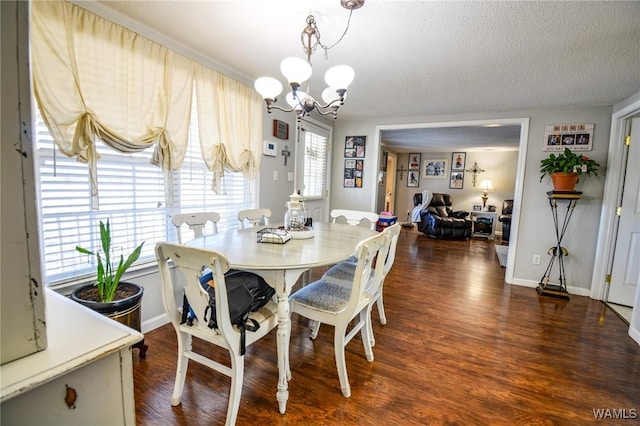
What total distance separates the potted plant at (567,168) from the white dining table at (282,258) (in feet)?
8.72

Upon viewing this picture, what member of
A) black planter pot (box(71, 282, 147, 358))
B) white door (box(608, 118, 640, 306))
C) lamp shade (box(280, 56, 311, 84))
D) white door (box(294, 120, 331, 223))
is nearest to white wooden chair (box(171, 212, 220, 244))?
black planter pot (box(71, 282, 147, 358))

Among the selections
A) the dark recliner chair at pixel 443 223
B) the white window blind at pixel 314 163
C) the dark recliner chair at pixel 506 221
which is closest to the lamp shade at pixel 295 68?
the white window blind at pixel 314 163

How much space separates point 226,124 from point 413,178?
7003 mm

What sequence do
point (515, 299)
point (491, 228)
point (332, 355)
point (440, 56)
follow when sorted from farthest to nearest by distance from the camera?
point (491, 228), point (515, 299), point (440, 56), point (332, 355)

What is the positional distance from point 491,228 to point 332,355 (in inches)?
244

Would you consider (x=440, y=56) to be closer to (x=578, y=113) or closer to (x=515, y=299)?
(x=578, y=113)

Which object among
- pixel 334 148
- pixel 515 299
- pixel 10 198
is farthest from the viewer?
pixel 334 148

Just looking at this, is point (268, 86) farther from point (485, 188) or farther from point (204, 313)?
point (485, 188)

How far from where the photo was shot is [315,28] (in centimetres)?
173

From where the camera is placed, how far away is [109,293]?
166 cm

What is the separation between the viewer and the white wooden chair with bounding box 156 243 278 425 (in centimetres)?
114

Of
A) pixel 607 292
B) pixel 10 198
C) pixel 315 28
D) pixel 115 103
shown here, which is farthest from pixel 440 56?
pixel 607 292

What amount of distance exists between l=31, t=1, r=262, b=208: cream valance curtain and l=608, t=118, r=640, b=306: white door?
398 centimetres

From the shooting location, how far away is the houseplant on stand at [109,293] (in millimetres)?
1573
